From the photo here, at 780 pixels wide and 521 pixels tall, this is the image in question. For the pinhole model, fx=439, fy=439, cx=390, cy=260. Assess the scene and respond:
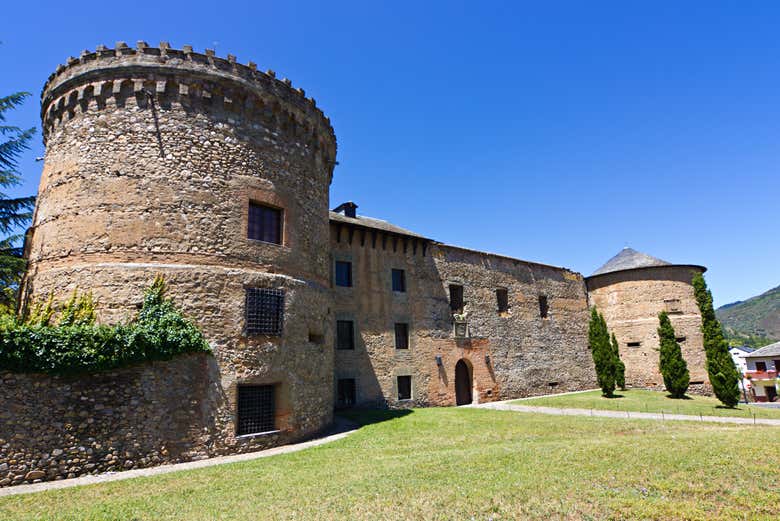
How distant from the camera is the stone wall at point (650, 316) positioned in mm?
28344

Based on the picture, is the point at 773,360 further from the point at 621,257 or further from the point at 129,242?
the point at 129,242

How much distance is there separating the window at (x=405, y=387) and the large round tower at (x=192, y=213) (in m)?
7.41

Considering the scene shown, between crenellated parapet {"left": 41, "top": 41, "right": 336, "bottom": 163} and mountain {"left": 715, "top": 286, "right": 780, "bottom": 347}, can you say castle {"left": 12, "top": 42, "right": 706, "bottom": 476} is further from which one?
mountain {"left": 715, "top": 286, "right": 780, "bottom": 347}

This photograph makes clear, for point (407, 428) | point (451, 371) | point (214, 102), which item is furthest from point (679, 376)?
point (214, 102)

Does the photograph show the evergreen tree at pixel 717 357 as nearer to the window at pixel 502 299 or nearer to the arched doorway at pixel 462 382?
the window at pixel 502 299

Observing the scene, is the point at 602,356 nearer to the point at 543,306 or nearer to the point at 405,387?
the point at 543,306

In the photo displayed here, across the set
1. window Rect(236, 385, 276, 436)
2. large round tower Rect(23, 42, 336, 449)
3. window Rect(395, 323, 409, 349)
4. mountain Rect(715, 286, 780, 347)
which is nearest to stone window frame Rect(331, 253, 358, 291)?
window Rect(395, 323, 409, 349)

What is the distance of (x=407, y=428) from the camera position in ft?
46.4

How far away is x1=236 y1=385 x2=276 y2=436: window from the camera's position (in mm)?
11617

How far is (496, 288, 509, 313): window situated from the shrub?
18.4m

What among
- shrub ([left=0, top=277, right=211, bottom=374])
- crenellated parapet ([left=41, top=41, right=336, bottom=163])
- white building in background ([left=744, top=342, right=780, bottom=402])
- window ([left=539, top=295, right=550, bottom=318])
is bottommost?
white building in background ([left=744, top=342, right=780, bottom=402])

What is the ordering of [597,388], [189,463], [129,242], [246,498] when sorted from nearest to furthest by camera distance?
1. [246,498]
2. [189,463]
3. [129,242]
4. [597,388]

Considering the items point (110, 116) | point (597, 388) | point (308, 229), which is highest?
point (110, 116)

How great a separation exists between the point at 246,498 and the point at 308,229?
28.1ft
